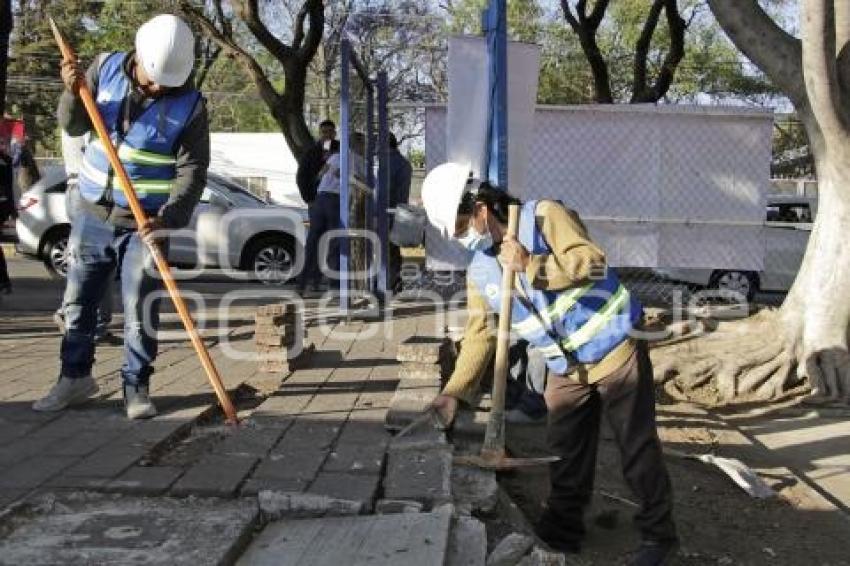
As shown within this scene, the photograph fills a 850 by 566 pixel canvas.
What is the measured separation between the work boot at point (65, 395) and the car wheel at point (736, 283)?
8.99 meters

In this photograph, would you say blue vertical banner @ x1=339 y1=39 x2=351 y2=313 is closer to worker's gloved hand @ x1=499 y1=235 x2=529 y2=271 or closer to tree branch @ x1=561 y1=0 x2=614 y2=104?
worker's gloved hand @ x1=499 y1=235 x2=529 y2=271

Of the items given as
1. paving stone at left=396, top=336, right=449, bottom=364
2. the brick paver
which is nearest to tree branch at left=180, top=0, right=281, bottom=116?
the brick paver

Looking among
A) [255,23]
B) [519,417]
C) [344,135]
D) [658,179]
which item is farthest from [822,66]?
[255,23]

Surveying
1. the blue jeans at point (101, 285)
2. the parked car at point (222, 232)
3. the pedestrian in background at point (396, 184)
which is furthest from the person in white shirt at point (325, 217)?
the blue jeans at point (101, 285)

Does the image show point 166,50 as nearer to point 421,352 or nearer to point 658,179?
point 421,352

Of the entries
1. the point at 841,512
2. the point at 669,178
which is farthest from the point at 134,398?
the point at 669,178

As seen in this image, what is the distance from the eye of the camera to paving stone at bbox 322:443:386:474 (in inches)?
157

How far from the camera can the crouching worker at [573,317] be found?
3809 millimetres

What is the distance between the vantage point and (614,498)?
511 centimetres

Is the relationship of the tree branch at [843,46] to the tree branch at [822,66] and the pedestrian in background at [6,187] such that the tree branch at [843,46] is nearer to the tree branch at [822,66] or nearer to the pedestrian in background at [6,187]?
the tree branch at [822,66]

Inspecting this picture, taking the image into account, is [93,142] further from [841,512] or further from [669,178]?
[669,178]

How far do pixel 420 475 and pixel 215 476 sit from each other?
831 mm

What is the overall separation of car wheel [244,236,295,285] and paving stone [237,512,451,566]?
10175mm

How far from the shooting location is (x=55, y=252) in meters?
12.7
